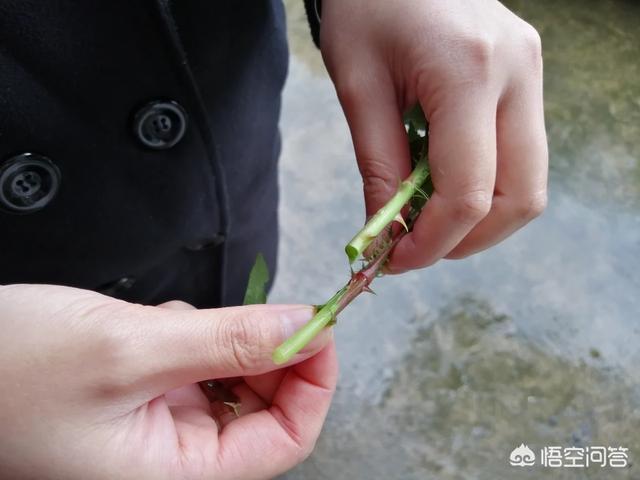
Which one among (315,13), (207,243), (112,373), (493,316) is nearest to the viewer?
(112,373)

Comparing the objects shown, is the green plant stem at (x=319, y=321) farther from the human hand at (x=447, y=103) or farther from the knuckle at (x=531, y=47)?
the knuckle at (x=531, y=47)

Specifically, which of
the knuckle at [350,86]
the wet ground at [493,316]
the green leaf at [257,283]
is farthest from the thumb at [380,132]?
the wet ground at [493,316]

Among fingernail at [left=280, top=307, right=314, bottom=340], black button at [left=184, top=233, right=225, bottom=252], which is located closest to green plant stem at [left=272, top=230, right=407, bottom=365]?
fingernail at [left=280, top=307, right=314, bottom=340]

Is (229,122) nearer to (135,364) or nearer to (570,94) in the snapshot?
(135,364)

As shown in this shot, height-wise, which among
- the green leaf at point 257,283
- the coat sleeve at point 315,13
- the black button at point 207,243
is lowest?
the black button at point 207,243

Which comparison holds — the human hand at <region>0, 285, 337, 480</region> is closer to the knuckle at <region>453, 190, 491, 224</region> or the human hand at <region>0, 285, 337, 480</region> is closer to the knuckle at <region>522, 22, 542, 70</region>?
the knuckle at <region>453, 190, 491, 224</region>

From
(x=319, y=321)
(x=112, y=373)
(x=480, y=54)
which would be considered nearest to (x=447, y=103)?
(x=480, y=54)

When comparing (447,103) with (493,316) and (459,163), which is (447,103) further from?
(493,316)
